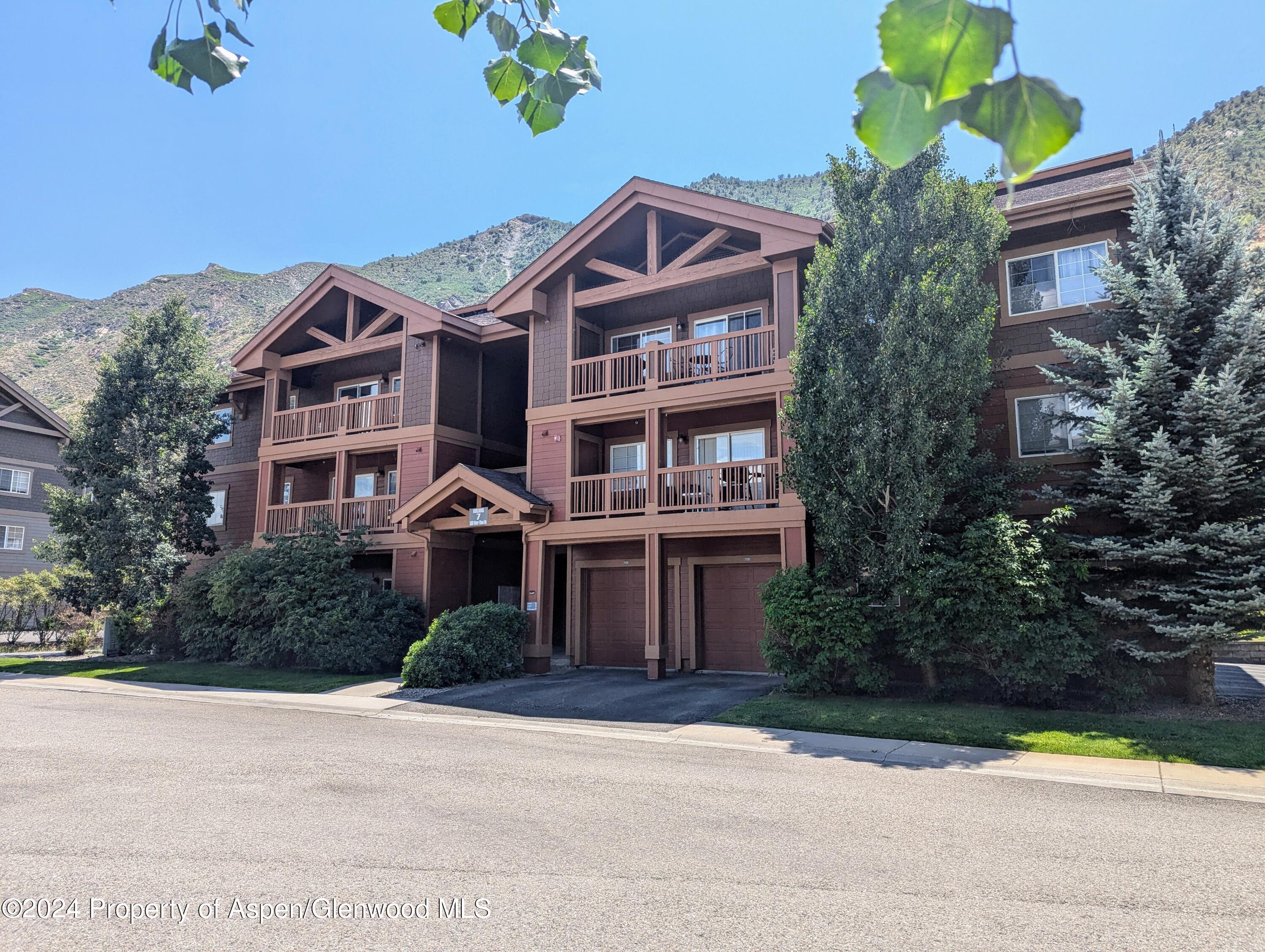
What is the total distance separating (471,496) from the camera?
20.6m

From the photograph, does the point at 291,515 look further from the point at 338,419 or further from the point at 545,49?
the point at 545,49

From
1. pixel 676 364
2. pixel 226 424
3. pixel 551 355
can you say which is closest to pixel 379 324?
pixel 551 355

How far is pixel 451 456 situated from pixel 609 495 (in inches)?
216

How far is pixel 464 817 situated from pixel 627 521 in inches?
462

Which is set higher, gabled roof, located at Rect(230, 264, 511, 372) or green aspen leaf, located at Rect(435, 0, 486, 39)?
gabled roof, located at Rect(230, 264, 511, 372)

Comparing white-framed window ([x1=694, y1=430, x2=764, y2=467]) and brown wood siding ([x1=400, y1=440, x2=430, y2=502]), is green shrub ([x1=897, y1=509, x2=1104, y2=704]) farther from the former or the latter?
brown wood siding ([x1=400, y1=440, x2=430, y2=502])

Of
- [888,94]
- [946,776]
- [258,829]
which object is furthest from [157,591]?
[888,94]

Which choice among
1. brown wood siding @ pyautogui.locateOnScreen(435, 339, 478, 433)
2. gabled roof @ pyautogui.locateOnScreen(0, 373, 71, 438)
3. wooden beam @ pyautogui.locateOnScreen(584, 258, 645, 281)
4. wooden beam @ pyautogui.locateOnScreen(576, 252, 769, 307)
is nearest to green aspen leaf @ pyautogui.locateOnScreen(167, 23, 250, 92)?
wooden beam @ pyautogui.locateOnScreen(576, 252, 769, 307)

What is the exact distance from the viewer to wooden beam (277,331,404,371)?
75.2ft

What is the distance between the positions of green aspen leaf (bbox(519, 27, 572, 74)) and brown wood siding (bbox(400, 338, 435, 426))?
65.4ft

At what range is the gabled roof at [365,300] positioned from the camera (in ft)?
72.2

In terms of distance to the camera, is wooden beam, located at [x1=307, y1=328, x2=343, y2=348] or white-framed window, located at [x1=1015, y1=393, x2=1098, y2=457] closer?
white-framed window, located at [x1=1015, y1=393, x2=1098, y2=457]

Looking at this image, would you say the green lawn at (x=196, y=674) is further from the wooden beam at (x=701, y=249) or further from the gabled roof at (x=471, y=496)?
the wooden beam at (x=701, y=249)

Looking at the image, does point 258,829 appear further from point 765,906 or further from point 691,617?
point 691,617
